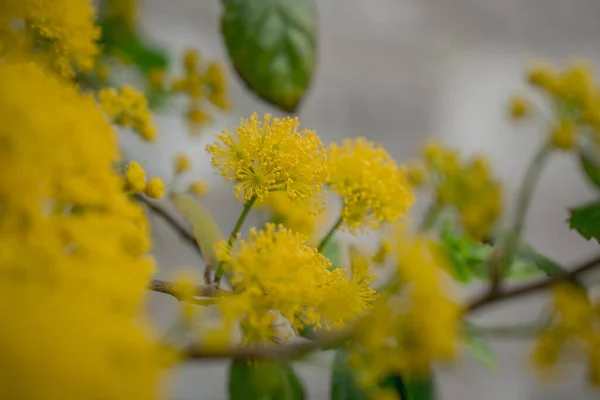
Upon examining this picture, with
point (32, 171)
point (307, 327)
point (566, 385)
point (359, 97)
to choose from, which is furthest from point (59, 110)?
point (566, 385)

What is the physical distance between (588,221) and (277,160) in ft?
0.48

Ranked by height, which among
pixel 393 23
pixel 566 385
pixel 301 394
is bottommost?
pixel 566 385

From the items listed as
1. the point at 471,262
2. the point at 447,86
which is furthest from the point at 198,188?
the point at 447,86

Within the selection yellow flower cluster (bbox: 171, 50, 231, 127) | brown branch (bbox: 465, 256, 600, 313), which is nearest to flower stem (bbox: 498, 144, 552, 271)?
brown branch (bbox: 465, 256, 600, 313)

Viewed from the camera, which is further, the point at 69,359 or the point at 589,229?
the point at 589,229

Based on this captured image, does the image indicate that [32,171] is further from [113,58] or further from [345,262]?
[113,58]

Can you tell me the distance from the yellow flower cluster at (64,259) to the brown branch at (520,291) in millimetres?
107

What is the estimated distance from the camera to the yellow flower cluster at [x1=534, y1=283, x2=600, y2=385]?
16 centimetres

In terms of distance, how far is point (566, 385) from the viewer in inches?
34.0

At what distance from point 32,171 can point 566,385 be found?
92cm

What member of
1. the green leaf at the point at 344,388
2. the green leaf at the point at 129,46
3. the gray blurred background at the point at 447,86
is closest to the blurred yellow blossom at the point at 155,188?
the green leaf at the point at 344,388

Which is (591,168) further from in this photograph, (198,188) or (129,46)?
(129,46)

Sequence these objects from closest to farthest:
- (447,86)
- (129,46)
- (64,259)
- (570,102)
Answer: (64,259) → (570,102) → (129,46) → (447,86)

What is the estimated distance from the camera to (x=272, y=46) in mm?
307
